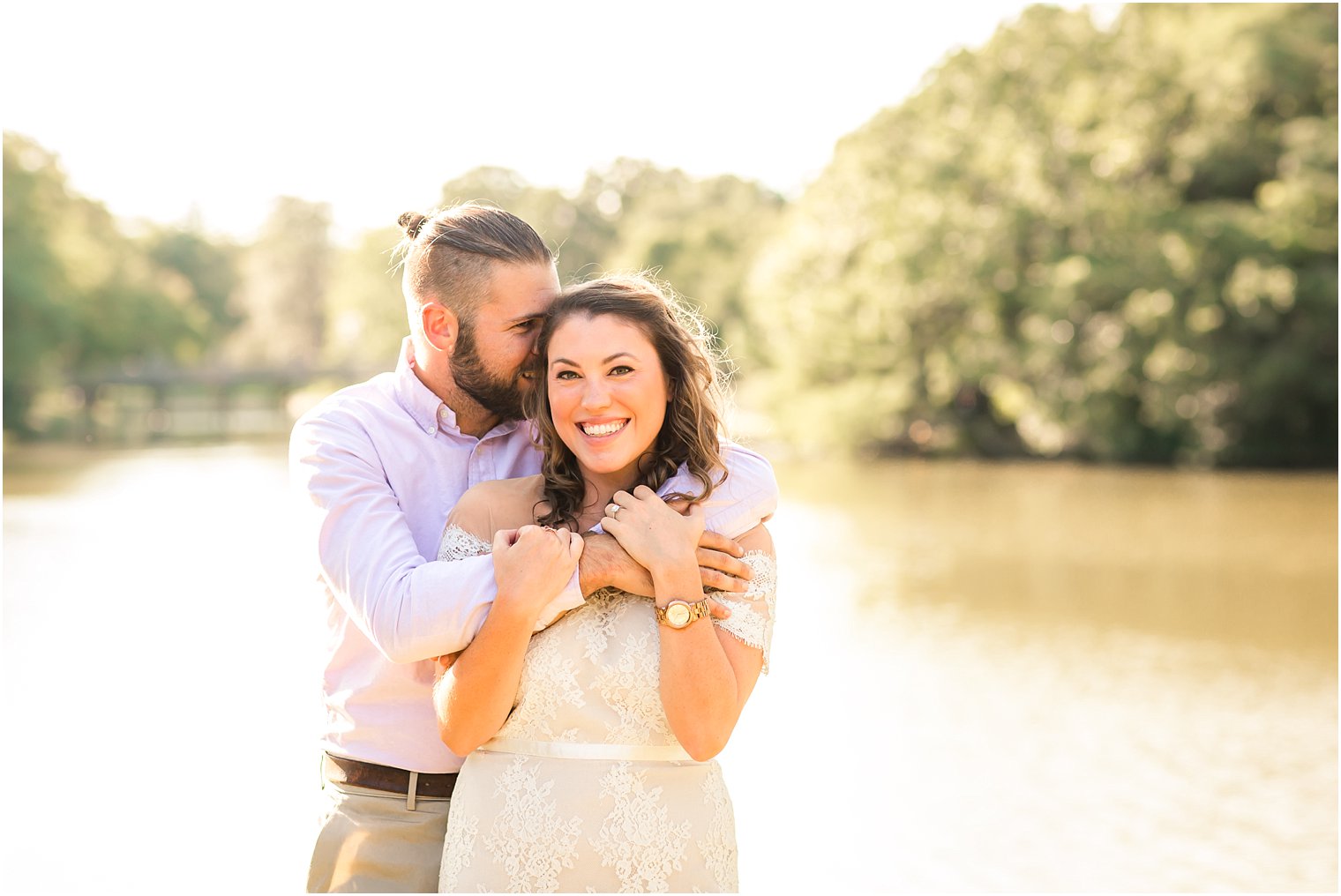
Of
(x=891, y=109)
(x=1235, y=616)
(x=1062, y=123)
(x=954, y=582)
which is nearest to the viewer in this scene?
(x=1235, y=616)

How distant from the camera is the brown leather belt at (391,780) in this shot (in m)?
2.59

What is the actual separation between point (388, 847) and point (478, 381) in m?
0.86

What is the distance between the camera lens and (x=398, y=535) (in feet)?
7.92

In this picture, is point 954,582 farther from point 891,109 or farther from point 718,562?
point 891,109

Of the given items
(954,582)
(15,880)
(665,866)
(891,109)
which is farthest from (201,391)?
(665,866)

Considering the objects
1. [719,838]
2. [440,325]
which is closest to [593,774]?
[719,838]

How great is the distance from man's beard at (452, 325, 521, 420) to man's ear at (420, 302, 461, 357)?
0.05 ft

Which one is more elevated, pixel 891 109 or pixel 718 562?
pixel 891 109

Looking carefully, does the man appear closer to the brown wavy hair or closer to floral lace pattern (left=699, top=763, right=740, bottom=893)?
the brown wavy hair

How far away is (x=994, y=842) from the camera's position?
9117 mm

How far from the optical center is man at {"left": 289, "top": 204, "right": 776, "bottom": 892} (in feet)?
8.09

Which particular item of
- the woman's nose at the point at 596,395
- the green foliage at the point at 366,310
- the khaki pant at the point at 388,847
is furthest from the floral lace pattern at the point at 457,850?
the green foliage at the point at 366,310

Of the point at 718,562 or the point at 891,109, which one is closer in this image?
the point at 718,562

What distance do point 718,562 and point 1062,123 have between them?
1204 inches
